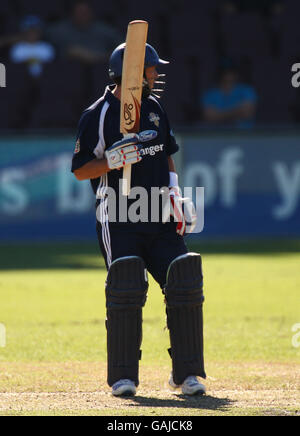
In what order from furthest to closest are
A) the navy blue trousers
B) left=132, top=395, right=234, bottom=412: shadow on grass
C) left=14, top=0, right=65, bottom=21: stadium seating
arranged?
left=14, top=0, right=65, bottom=21: stadium seating < the navy blue trousers < left=132, top=395, right=234, bottom=412: shadow on grass

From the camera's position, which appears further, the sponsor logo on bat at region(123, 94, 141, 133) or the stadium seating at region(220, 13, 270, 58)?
the stadium seating at region(220, 13, 270, 58)

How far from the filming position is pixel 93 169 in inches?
247

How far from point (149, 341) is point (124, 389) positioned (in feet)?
6.98

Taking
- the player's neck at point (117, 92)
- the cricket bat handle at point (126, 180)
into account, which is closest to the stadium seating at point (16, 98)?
the player's neck at point (117, 92)

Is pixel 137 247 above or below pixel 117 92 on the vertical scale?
below

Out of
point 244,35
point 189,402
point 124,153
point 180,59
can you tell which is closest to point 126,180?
point 124,153

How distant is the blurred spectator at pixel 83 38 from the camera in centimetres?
1777

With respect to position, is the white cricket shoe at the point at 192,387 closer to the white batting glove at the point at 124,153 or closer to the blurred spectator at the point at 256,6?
Answer: the white batting glove at the point at 124,153

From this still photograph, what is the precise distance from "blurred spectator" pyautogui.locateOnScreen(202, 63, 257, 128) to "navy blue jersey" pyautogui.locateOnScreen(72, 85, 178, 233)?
10667 millimetres

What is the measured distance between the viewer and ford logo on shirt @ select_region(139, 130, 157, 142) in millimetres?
6246

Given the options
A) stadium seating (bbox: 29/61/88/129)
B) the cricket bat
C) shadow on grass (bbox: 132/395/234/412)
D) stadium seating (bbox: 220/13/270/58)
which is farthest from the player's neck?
stadium seating (bbox: 220/13/270/58)

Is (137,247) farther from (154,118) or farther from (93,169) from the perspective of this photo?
(154,118)

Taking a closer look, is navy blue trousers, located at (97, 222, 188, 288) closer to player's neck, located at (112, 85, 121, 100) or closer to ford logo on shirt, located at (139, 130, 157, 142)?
ford logo on shirt, located at (139, 130, 157, 142)

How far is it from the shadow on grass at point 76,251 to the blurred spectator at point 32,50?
358cm
